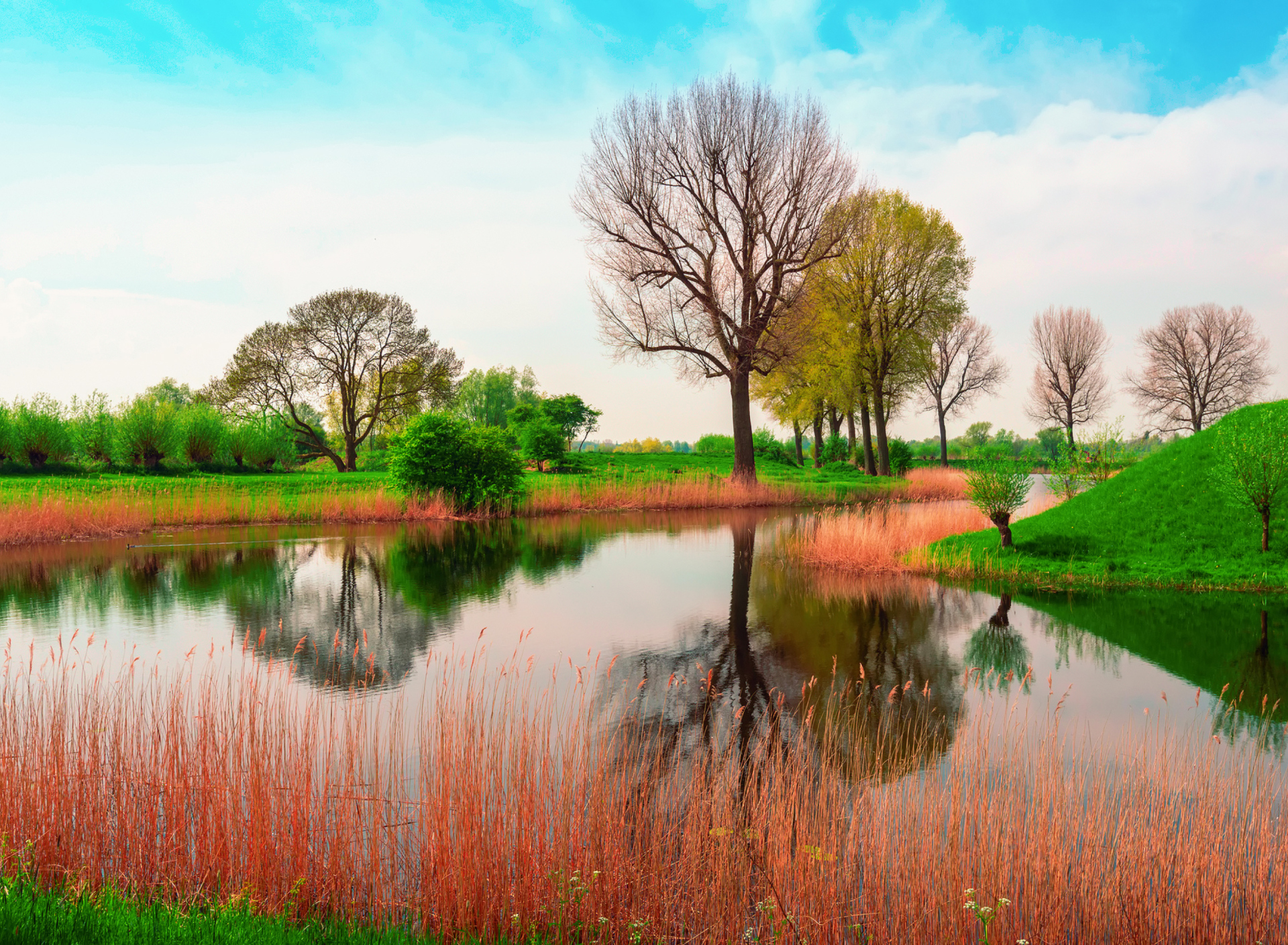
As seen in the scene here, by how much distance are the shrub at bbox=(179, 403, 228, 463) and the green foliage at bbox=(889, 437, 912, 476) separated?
35.8m

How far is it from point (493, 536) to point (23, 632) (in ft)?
39.0

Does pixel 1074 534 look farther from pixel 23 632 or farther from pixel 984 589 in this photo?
pixel 23 632

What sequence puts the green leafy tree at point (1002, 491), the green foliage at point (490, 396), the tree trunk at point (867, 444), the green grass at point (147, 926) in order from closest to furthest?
the green grass at point (147, 926) < the green leafy tree at point (1002, 491) < the tree trunk at point (867, 444) < the green foliage at point (490, 396)

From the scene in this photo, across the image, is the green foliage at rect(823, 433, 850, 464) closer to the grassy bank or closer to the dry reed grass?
the dry reed grass

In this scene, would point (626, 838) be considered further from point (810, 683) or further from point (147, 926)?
point (810, 683)

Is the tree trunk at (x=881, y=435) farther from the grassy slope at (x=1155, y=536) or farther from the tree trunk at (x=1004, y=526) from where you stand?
the tree trunk at (x=1004, y=526)

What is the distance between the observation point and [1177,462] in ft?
54.6

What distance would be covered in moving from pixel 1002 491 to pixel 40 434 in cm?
3298

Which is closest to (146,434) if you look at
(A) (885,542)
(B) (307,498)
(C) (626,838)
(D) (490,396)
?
(B) (307,498)

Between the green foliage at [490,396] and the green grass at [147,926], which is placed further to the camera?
the green foliage at [490,396]

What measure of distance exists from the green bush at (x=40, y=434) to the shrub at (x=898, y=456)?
133 feet

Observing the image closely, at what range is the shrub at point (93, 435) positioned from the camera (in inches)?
1191

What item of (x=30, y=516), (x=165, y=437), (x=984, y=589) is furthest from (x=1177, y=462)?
(x=165, y=437)

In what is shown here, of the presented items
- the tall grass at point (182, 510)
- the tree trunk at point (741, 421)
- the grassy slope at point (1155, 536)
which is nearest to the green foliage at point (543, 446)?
the tree trunk at point (741, 421)
